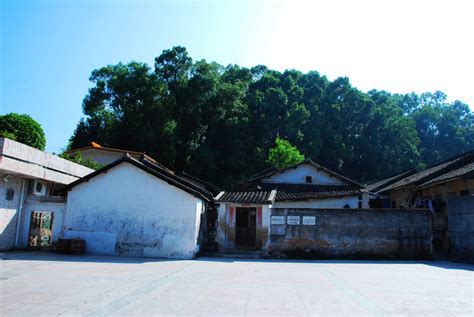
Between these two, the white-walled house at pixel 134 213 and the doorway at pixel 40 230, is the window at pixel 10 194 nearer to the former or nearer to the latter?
the doorway at pixel 40 230

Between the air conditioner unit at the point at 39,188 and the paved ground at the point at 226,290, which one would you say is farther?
the air conditioner unit at the point at 39,188

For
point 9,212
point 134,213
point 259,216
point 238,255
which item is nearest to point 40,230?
point 9,212

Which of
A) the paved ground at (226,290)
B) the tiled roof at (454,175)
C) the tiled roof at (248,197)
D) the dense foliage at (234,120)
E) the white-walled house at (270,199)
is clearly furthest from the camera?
the dense foliage at (234,120)

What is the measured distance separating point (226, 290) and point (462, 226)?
480 inches

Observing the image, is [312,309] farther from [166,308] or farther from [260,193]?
[260,193]

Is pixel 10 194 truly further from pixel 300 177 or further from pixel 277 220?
pixel 300 177

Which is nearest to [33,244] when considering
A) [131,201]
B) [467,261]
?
[131,201]

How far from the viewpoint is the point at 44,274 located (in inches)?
409

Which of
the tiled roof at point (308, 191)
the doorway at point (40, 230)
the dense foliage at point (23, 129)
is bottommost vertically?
the doorway at point (40, 230)

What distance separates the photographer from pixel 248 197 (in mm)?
18078

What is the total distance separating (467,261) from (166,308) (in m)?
13.6

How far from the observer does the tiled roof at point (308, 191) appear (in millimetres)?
23297

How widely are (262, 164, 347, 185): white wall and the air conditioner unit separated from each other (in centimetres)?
1409

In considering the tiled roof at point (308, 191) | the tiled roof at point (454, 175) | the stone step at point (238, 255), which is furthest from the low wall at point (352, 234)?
the tiled roof at point (308, 191)
